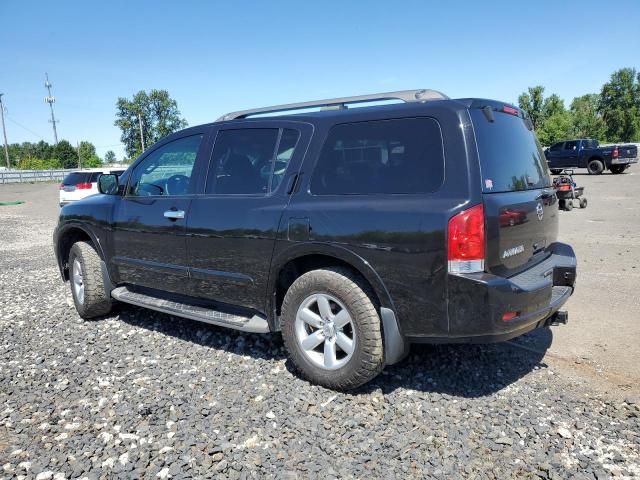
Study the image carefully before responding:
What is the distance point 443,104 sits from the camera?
3250mm

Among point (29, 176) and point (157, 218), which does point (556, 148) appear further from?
point (29, 176)

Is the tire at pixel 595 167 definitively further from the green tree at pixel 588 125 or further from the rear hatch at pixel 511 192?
the green tree at pixel 588 125

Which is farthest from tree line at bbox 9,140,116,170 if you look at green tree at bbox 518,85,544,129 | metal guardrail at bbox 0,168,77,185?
green tree at bbox 518,85,544,129

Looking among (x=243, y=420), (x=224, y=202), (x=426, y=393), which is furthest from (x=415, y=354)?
(x=224, y=202)

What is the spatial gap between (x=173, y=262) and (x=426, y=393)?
7.76ft

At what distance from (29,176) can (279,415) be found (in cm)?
4734

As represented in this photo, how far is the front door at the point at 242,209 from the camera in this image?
3.78 meters

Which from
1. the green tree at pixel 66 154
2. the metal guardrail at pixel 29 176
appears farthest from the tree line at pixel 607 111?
the green tree at pixel 66 154

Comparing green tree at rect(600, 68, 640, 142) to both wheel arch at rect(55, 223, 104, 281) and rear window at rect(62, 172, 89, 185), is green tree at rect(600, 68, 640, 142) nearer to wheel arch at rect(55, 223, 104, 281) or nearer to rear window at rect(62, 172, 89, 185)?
rear window at rect(62, 172, 89, 185)

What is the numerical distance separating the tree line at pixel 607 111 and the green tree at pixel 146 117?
63.0 meters

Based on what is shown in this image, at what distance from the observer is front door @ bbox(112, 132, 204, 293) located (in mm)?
4379

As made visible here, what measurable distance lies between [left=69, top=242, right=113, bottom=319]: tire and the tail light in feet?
12.2

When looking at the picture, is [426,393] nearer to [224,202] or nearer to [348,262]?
[348,262]

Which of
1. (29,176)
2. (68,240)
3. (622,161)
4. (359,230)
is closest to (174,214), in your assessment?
(359,230)
